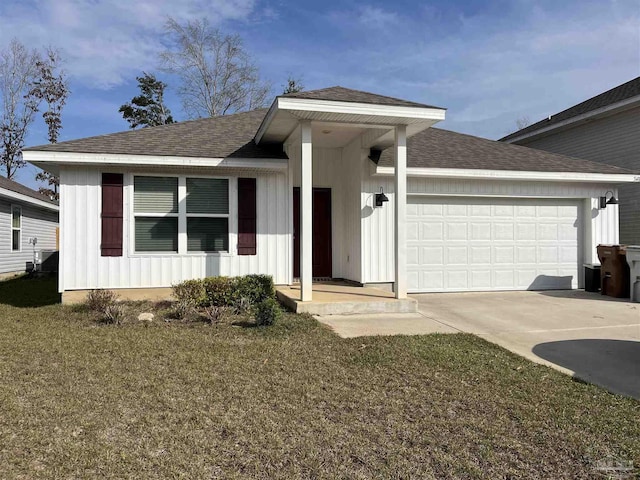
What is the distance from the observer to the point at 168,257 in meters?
8.20

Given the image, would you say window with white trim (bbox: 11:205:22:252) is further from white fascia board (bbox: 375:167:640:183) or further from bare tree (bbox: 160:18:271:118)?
bare tree (bbox: 160:18:271:118)

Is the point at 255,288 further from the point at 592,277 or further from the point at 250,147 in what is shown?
the point at 592,277

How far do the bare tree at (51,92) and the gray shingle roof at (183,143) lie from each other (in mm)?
21673

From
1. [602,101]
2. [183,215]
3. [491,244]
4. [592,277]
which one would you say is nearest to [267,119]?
[183,215]

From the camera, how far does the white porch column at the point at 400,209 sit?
7281 millimetres

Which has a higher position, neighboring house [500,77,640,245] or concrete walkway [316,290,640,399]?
neighboring house [500,77,640,245]

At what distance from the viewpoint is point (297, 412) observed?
336 centimetres

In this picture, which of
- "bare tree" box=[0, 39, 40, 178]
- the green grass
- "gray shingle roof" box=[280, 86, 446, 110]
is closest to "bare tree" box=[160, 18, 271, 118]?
"bare tree" box=[0, 39, 40, 178]

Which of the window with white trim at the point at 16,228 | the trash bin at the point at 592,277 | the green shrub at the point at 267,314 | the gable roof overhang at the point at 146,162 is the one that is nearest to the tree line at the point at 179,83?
the window with white trim at the point at 16,228

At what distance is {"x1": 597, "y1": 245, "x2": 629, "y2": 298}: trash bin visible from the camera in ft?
29.9

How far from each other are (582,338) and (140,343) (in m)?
5.49

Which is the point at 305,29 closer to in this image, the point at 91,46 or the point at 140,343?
the point at 91,46

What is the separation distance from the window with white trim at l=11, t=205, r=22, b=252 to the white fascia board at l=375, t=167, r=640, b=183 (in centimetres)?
1200

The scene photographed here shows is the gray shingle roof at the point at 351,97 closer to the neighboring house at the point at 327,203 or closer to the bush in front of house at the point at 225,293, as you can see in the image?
the neighboring house at the point at 327,203
